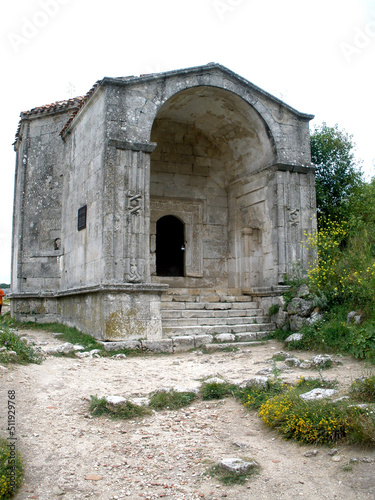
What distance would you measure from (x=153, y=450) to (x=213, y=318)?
596cm

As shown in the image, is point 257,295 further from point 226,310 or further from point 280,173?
point 280,173

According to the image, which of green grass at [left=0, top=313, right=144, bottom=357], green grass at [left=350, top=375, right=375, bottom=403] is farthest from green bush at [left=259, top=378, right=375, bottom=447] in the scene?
green grass at [left=0, top=313, right=144, bottom=357]

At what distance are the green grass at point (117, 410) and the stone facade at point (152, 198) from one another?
348cm

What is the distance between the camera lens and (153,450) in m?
4.13

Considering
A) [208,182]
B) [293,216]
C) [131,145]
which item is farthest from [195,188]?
[131,145]

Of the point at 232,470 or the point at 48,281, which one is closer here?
the point at 232,470

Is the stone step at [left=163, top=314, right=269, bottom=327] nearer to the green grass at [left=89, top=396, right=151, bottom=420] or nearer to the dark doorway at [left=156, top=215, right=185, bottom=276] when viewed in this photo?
the dark doorway at [left=156, top=215, right=185, bottom=276]

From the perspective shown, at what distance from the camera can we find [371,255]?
877 centimetres

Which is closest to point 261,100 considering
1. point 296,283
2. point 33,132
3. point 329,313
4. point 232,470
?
point 296,283

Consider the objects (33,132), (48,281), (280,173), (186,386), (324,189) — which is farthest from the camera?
(324,189)

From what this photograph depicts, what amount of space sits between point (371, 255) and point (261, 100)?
4.67 metres

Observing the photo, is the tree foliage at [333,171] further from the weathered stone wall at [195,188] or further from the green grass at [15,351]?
the green grass at [15,351]

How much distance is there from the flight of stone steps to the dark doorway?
54.2 inches

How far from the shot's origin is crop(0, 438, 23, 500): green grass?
10.8 ft
